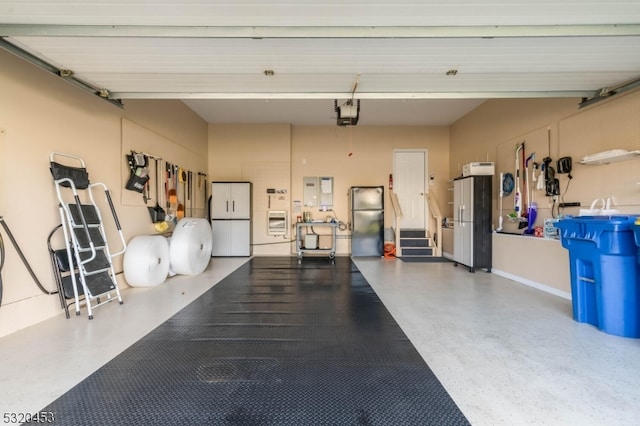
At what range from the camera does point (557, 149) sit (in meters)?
4.23

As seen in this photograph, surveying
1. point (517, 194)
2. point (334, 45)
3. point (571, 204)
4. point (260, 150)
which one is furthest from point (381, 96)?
point (260, 150)

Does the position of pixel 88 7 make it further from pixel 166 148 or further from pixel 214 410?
pixel 166 148

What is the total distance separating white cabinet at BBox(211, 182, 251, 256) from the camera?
7238 mm

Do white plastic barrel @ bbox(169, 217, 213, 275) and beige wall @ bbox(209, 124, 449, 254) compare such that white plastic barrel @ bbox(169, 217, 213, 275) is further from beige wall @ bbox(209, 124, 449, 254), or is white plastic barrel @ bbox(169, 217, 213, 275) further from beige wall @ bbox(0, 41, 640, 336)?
beige wall @ bbox(209, 124, 449, 254)

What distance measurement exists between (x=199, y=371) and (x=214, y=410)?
48 cm

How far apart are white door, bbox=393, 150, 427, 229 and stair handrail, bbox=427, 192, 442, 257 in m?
0.18

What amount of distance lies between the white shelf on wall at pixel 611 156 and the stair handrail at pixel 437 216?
13.8 feet

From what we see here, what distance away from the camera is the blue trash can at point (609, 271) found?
257 cm

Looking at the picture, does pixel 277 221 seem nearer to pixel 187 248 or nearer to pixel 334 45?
pixel 187 248

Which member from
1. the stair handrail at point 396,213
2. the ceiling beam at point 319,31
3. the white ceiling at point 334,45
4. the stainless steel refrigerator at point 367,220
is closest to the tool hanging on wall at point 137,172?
the white ceiling at point 334,45

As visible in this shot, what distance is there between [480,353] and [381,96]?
10.2ft

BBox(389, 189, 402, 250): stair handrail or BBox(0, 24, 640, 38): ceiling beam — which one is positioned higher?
BBox(0, 24, 640, 38): ceiling beam

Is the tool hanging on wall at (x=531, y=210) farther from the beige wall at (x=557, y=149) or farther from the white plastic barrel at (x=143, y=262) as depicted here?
the white plastic barrel at (x=143, y=262)

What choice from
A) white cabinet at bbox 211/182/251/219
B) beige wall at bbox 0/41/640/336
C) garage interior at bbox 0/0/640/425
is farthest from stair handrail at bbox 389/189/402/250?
white cabinet at bbox 211/182/251/219
